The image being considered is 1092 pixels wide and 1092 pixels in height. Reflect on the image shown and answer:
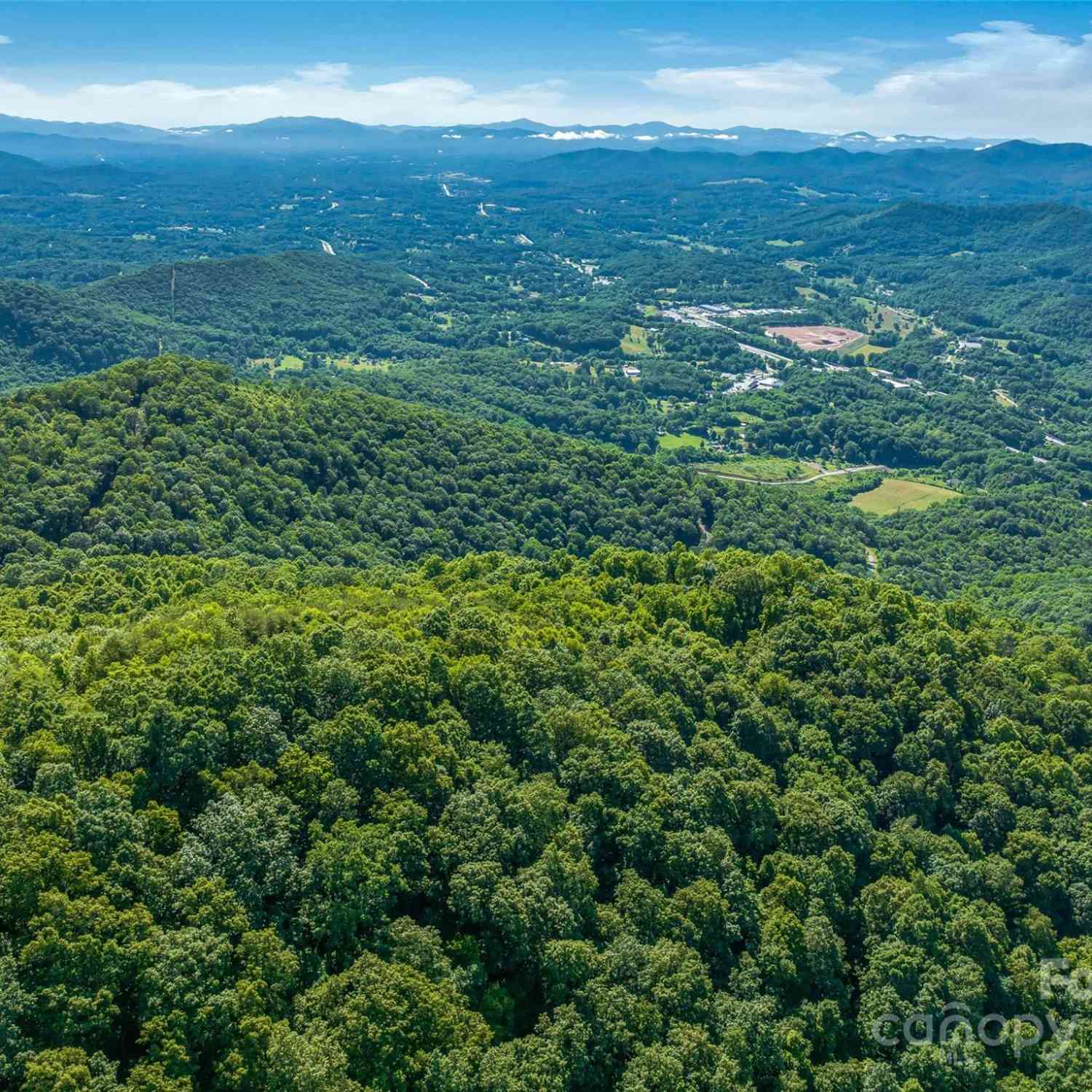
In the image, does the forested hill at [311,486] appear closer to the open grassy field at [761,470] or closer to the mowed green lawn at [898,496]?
the mowed green lawn at [898,496]

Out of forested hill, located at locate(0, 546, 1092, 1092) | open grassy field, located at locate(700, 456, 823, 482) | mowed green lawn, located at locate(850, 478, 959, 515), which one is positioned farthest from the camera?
open grassy field, located at locate(700, 456, 823, 482)

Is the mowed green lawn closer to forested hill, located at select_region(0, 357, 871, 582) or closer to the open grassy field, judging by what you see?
the open grassy field

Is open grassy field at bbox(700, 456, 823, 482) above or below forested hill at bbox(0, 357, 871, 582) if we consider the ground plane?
below

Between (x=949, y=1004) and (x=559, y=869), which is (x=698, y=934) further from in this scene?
(x=949, y=1004)

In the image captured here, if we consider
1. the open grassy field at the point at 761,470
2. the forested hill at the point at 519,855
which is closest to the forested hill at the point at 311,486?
the forested hill at the point at 519,855

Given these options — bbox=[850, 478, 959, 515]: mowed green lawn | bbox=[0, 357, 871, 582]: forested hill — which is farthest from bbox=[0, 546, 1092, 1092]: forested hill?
bbox=[850, 478, 959, 515]: mowed green lawn

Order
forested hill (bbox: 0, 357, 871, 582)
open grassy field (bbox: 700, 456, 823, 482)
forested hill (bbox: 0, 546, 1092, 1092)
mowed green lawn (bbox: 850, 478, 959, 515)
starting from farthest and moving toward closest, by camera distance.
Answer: open grassy field (bbox: 700, 456, 823, 482), mowed green lawn (bbox: 850, 478, 959, 515), forested hill (bbox: 0, 357, 871, 582), forested hill (bbox: 0, 546, 1092, 1092)

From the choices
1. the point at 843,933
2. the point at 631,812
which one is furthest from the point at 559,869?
the point at 843,933
